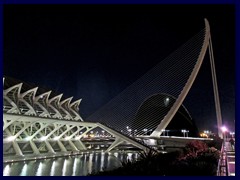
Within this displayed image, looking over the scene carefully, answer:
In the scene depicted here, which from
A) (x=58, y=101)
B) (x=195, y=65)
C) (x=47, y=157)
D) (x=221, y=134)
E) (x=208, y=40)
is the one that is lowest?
(x=47, y=157)

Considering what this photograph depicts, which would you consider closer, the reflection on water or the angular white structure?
the reflection on water

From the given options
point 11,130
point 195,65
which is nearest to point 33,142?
point 11,130

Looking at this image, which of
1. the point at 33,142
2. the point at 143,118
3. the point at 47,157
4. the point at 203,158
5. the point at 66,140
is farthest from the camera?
the point at 143,118

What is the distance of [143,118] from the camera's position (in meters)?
72.8

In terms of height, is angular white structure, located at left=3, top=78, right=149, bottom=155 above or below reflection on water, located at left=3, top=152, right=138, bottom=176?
above

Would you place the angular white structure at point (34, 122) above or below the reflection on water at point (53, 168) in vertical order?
above

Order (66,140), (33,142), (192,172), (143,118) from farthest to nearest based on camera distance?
(143,118)
(66,140)
(33,142)
(192,172)

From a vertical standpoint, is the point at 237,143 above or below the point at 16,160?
above

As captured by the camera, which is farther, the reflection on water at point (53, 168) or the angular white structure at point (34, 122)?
the angular white structure at point (34, 122)

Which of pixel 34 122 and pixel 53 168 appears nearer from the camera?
pixel 53 168

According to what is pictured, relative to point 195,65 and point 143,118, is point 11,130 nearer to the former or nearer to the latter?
point 195,65

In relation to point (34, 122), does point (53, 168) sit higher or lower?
lower

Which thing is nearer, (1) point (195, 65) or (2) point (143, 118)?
(1) point (195, 65)

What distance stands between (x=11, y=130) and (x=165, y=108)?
49.1 m
